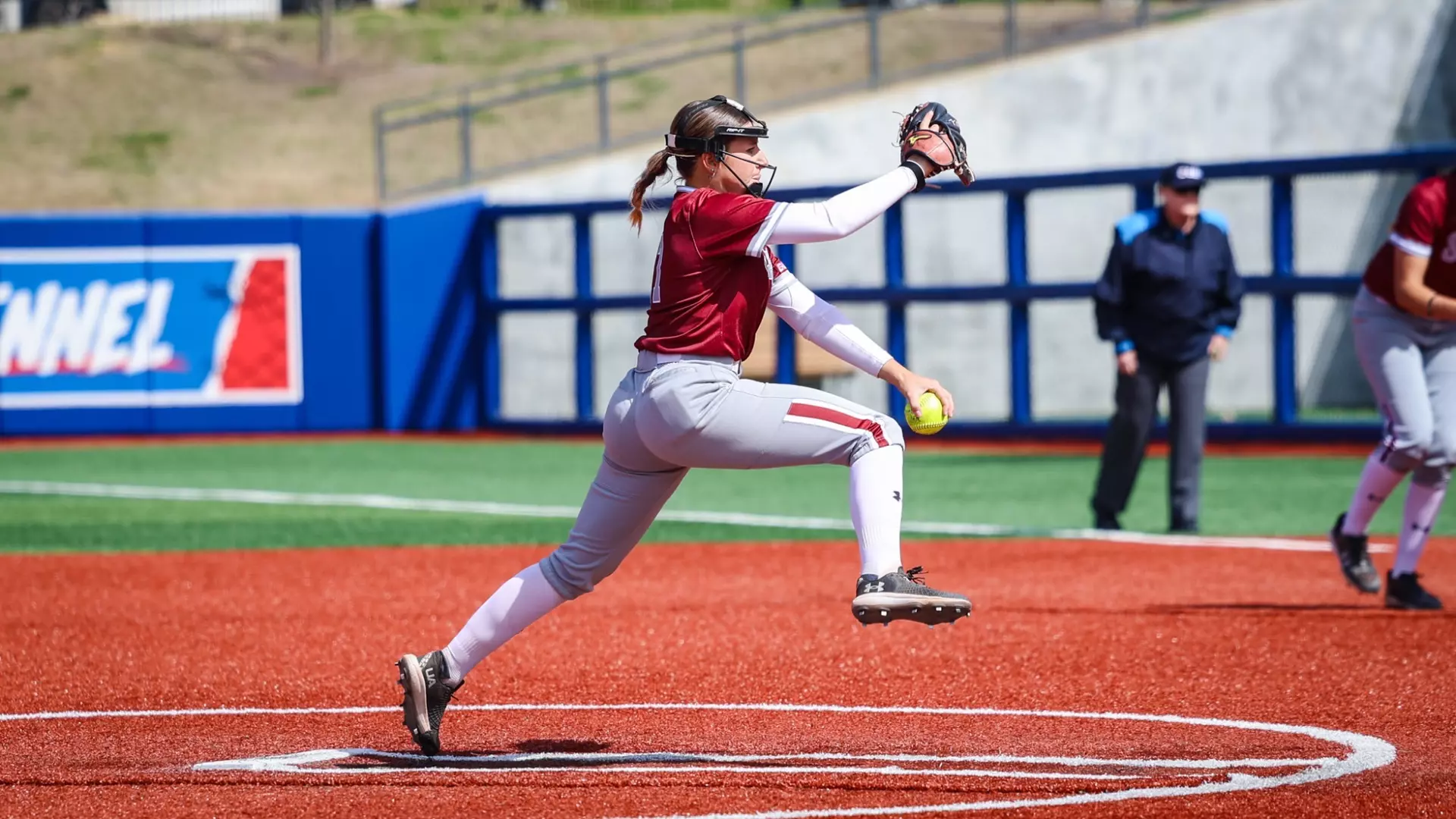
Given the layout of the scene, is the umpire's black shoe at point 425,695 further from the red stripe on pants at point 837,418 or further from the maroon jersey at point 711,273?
the red stripe on pants at point 837,418

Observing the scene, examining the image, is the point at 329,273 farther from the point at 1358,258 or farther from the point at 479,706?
the point at 479,706

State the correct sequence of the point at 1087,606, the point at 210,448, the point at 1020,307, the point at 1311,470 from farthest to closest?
the point at 210,448 < the point at 1020,307 < the point at 1311,470 < the point at 1087,606

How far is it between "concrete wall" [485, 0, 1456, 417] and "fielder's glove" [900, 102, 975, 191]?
649 inches

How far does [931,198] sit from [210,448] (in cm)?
862

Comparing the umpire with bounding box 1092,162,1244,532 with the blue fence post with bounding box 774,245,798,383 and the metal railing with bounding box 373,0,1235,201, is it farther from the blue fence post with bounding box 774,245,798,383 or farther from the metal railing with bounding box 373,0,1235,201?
the metal railing with bounding box 373,0,1235,201

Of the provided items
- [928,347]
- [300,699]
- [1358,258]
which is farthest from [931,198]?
[300,699]

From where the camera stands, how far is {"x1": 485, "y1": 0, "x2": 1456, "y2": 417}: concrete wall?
2292 cm

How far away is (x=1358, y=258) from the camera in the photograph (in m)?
24.3

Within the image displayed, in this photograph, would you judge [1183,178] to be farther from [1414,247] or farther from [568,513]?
[568,513]

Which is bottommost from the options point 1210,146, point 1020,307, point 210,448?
point 210,448

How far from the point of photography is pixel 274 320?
2127 centimetres

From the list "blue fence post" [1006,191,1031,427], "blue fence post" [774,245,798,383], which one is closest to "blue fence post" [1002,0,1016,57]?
"blue fence post" [774,245,798,383]

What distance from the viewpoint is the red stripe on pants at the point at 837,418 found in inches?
206

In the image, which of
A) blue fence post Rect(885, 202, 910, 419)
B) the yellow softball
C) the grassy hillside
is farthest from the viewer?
the grassy hillside
